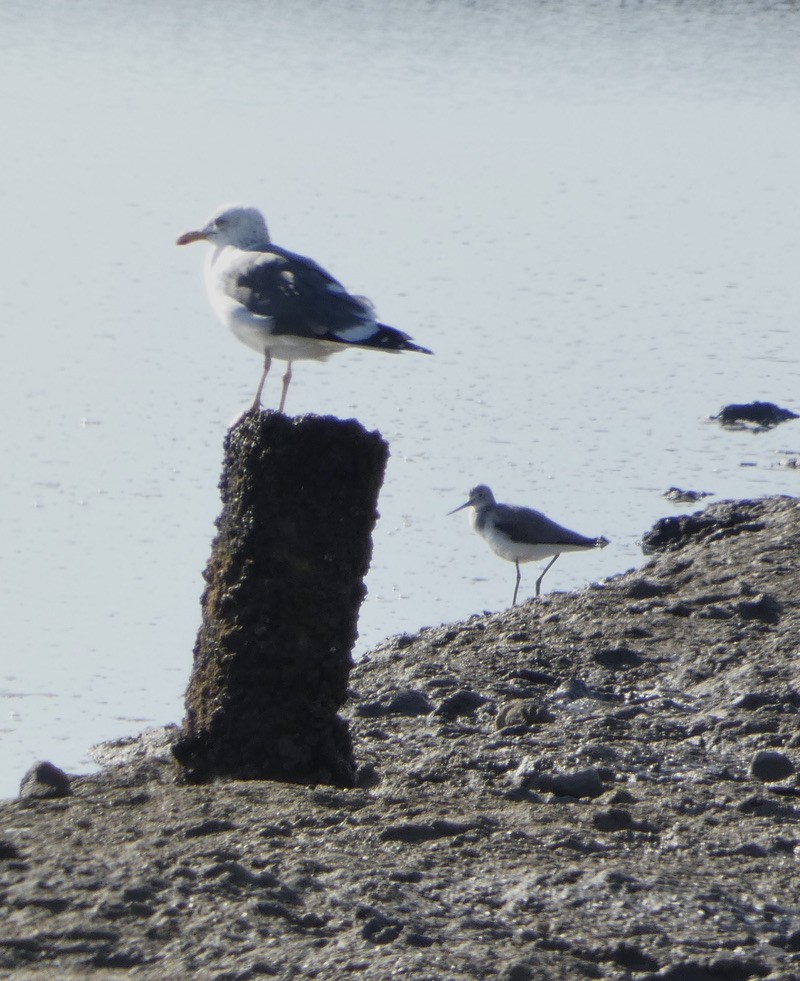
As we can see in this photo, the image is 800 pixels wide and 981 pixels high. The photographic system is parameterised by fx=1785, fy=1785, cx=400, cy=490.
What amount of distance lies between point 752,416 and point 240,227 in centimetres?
297

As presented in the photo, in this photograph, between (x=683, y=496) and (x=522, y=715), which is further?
(x=683, y=496)

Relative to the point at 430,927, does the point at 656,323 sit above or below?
above

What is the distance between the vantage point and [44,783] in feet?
13.4

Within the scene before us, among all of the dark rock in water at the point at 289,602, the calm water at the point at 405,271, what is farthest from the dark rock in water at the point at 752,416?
the dark rock in water at the point at 289,602

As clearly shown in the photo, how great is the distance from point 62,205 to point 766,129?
7.90 m

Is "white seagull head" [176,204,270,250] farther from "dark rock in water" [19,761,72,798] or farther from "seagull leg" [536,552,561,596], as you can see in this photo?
"dark rock in water" [19,761,72,798]

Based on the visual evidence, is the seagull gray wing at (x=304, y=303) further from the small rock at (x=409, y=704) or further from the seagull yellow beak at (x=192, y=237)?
the small rock at (x=409, y=704)

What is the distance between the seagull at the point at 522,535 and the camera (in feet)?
23.1

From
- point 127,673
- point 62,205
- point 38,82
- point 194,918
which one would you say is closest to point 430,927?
point 194,918

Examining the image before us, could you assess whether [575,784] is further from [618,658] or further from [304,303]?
[304,303]

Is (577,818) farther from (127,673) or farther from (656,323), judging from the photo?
(656,323)

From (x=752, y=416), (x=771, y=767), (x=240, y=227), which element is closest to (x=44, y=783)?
(x=771, y=767)

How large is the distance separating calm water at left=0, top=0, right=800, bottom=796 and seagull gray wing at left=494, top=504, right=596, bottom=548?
0.20 m

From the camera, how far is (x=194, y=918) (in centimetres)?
317
